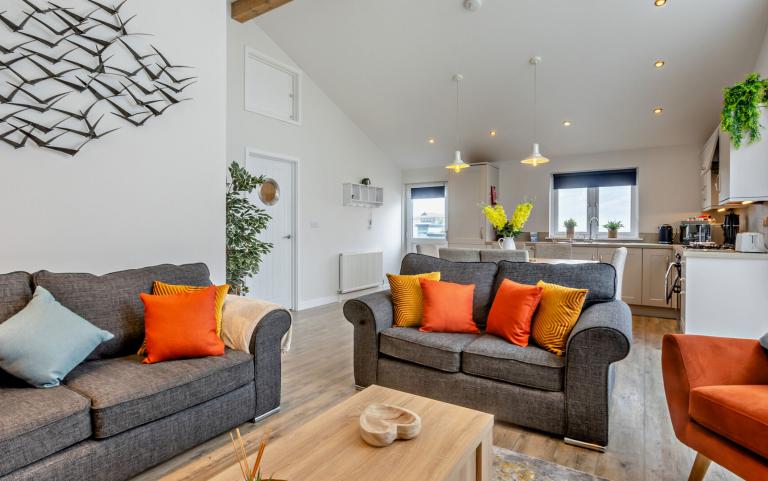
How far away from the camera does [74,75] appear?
8.32 ft

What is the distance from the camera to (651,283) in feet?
17.2

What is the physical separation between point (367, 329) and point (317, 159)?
11.9 ft

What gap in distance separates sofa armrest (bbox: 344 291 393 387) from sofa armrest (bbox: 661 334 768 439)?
63.3 inches

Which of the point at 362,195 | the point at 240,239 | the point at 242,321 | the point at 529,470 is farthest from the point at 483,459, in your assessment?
the point at 362,195

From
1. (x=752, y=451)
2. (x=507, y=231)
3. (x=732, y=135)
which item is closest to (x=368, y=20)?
(x=507, y=231)

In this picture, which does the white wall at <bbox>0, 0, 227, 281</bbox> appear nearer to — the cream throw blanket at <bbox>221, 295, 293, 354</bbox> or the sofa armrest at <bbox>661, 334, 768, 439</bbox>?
the cream throw blanket at <bbox>221, 295, 293, 354</bbox>

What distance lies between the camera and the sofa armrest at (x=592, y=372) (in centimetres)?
201

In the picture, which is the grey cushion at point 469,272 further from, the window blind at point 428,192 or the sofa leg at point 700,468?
the window blind at point 428,192

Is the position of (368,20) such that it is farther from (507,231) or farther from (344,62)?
(507,231)

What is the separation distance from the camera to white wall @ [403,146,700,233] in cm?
552

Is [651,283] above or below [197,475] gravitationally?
above

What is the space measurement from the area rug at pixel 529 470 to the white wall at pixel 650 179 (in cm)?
501

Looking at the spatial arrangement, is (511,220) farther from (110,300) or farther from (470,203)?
(110,300)

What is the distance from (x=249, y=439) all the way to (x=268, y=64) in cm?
450
